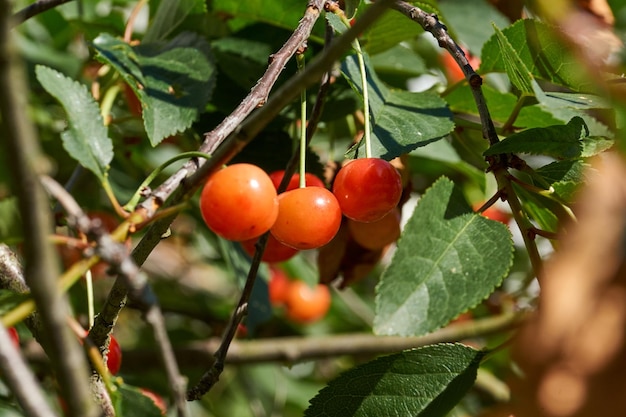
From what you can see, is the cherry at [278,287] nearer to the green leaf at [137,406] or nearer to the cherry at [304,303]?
the cherry at [304,303]

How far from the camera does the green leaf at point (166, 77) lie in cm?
114

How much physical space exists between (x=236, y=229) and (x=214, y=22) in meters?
0.69

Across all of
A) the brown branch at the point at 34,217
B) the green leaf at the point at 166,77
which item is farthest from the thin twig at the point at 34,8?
the brown branch at the point at 34,217

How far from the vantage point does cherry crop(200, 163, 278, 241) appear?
83 centimetres

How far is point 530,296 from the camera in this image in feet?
6.62

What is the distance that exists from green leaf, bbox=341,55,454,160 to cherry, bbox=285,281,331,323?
1203 millimetres

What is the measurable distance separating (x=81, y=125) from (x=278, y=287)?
166 centimetres

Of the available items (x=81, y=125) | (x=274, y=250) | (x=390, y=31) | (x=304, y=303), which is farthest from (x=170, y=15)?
(x=304, y=303)

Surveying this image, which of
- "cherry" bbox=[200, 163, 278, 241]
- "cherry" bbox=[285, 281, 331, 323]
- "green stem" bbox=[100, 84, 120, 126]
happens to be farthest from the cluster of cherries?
A: "cherry" bbox=[285, 281, 331, 323]

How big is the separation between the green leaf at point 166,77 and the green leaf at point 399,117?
0.23m

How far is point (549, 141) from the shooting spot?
3.18 ft

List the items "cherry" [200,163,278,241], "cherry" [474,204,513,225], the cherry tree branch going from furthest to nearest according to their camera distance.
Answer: "cherry" [474,204,513,225], "cherry" [200,163,278,241], the cherry tree branch

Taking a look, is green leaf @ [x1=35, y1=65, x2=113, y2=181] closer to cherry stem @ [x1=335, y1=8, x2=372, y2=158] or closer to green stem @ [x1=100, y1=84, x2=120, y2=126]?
cherry stem @ [x1=335, y1=8, x2=372, y2=158]

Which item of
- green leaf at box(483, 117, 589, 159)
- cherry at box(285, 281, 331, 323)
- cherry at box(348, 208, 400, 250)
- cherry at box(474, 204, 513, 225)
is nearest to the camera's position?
green leaf at box(483, 117, 589, 159)
